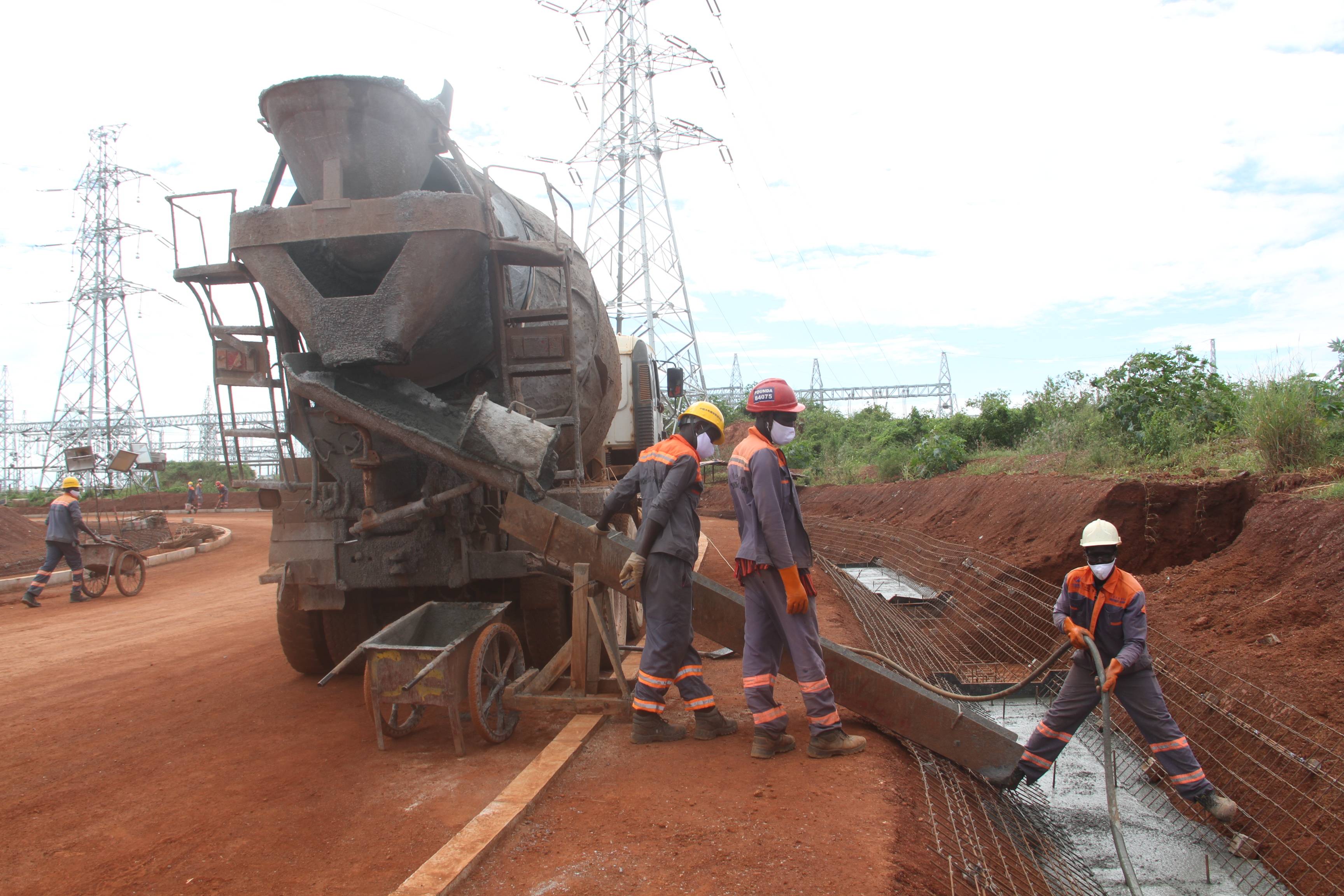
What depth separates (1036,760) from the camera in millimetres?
4527

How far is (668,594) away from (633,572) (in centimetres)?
22

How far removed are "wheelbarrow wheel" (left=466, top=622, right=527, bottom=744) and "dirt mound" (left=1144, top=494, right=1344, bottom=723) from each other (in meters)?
4.42

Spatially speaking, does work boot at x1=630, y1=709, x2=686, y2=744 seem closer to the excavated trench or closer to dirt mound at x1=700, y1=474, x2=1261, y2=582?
the excavated trench

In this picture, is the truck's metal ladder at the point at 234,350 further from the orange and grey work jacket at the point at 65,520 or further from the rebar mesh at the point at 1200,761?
the orange and grey work jacket at the point at 65,520

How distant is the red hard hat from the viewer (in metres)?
4.52

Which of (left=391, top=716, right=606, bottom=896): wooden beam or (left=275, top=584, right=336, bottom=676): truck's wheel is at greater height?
(left=275, top=584, right=336, bottom=676): truck's wheel

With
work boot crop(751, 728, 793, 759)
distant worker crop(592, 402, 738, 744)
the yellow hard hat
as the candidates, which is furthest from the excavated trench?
the yellow hard hat

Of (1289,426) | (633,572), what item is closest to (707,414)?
(633,572)

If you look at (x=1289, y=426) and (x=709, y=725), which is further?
(x=1289, y=426)

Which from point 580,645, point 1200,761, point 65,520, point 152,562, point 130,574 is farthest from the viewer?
point 152,562

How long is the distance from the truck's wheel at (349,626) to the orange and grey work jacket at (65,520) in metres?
7.38

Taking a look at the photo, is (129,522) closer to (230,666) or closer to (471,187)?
(230,666)

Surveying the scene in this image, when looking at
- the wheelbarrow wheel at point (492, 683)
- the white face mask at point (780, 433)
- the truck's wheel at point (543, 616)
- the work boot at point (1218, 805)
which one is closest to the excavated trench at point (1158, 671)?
the work boot at point (1218, 805)

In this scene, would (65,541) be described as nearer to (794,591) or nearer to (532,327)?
(532,327)
